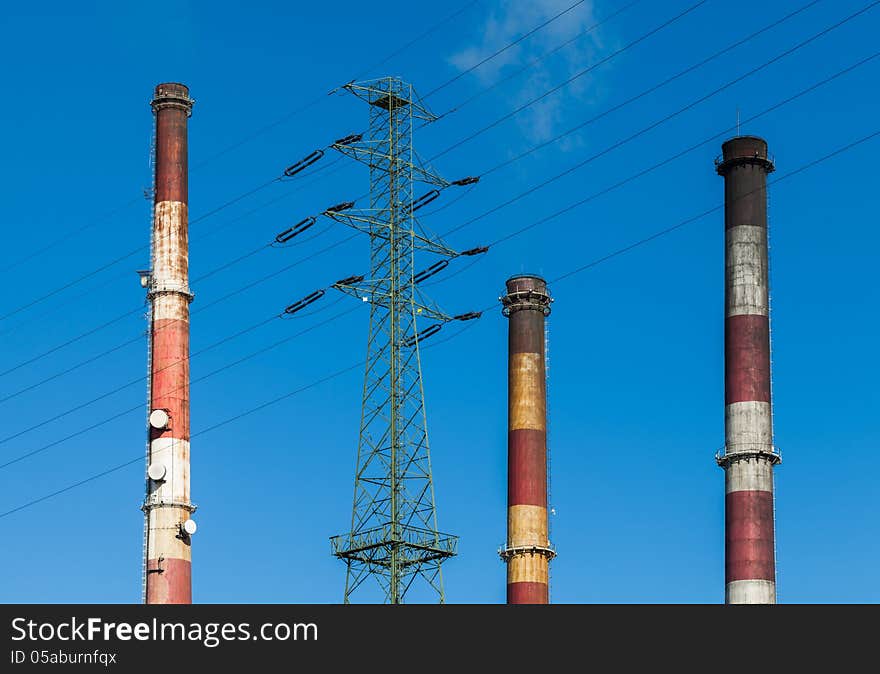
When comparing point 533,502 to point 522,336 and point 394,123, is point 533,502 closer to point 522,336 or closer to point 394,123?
point 522,336

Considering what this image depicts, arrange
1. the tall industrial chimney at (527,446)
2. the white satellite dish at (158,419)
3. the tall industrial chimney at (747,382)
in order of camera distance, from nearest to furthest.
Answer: the tall industrial chimney at (747,382), the white satellite dish at (158,419), the tall industrial chimney at (527,446)

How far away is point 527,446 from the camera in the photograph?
68.5m

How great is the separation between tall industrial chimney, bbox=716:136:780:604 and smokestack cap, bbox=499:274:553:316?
35.2ft

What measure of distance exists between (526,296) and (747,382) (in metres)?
13.3

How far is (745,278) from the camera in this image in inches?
2420

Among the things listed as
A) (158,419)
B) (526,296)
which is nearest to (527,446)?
(526,296)

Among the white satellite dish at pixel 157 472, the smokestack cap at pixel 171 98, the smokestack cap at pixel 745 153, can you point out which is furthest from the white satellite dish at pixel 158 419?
the smokestack cap at pixel 745 153

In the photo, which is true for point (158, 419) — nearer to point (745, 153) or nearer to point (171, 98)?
point (171, 98)

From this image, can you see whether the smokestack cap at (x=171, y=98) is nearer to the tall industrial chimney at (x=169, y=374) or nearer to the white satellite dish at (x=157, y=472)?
the tall industrial chimney at (x=169, y=374)

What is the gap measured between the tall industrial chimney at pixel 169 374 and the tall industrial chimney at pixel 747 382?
59.0 ft

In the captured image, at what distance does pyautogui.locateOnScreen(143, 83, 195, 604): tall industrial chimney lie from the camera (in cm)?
5894

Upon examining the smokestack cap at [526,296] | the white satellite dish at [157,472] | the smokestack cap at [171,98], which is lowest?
the white satellite dish at [157,472]

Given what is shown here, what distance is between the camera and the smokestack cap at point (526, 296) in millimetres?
71250
